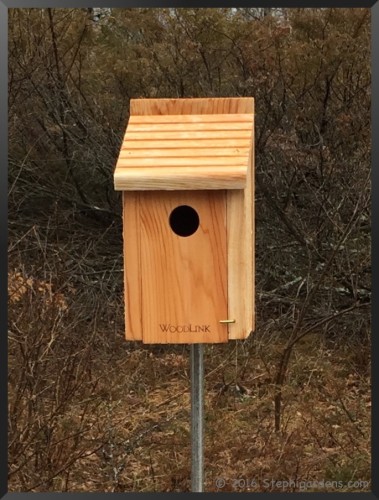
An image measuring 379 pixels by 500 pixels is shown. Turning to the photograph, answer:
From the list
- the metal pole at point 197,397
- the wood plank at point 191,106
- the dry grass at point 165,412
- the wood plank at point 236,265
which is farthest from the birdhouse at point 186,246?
the dry grass at point 165,412

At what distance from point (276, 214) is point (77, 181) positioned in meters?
1.57

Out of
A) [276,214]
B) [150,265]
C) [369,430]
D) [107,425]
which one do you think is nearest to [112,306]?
[107,425]

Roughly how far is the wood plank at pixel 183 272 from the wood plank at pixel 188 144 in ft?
0.69

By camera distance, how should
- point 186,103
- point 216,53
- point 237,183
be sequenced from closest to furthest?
point 237,183, point 186,103, point 216,53

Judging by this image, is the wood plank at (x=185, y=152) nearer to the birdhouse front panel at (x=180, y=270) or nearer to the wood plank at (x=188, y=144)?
the wood plank at (x=188, y=144)

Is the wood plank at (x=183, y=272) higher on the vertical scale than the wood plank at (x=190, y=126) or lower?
lower

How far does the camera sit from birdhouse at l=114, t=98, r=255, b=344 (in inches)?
139

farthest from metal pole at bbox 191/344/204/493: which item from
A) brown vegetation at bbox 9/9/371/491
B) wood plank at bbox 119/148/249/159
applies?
brown vegetation at bbox 9/9/371/491

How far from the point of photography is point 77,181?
6.95m

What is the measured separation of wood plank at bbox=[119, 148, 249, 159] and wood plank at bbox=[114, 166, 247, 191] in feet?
0.36

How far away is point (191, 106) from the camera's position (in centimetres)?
380

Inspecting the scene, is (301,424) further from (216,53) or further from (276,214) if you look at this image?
(216,53)

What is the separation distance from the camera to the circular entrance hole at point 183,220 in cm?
373

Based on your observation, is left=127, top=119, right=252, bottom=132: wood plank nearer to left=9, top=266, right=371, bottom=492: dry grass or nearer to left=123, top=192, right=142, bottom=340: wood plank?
left=123, top=192, right=142, bottom=340: wood plank
